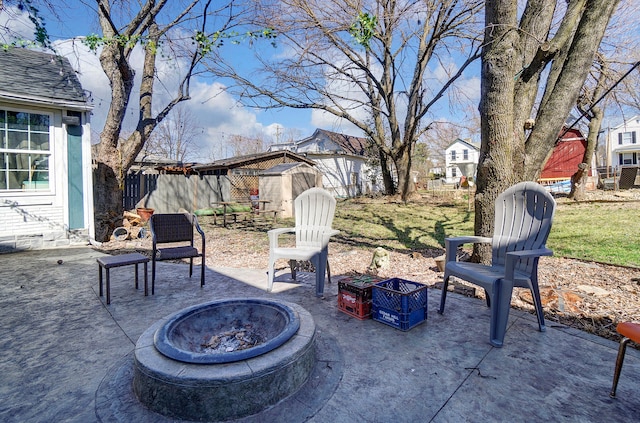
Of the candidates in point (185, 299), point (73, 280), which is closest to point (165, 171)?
point (73, 280)

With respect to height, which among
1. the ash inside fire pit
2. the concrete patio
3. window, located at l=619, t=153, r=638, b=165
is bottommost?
the concrete patio

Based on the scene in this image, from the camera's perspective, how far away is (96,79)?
769 centimetres

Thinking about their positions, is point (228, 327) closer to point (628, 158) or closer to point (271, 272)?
point (271, 272)

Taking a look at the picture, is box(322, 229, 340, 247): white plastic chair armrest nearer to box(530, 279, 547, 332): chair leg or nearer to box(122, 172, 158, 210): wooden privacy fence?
box(530, 279, 547, 332): chair leg

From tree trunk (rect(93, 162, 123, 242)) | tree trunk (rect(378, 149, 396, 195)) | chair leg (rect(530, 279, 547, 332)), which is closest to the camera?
chair leg (rect(530, 279, 547, 332))

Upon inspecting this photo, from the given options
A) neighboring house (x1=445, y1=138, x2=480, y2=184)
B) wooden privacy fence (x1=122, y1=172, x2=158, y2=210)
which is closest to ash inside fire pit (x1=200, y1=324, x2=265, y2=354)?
wooden privacy fence (x1=122, y1=172, x2=158, y2=210)

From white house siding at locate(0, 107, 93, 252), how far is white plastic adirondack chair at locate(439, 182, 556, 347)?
6.99 meters

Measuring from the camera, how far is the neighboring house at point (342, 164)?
813 inches

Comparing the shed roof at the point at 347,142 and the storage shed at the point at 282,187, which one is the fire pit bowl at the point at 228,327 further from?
the shed roof at the point at 347,142

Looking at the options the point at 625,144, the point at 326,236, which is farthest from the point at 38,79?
the point at 625,144

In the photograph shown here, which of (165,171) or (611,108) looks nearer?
(611,108)

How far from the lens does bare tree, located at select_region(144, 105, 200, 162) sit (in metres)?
28.6

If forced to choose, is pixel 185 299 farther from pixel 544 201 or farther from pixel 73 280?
pixel 544 201

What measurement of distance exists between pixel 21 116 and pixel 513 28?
7961 millimetres
